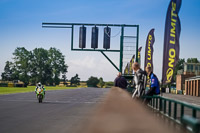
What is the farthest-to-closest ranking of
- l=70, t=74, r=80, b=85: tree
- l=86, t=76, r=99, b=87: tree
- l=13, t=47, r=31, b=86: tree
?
l=70, t=74, r=80, b=85: tree → l=86, t=76, r=99, b=87: tree → l=13, t=47, r=31, b=86: tree

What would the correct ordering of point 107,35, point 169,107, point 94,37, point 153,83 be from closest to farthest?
point 169,107 < point 153,83 < point 107,35 < point 94,37

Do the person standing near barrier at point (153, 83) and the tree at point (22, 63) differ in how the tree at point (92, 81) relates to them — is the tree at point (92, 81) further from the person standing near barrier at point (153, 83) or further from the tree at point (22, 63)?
the person standing near barrier at point (153, 83)


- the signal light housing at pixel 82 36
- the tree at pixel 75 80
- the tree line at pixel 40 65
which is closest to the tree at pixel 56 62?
the tree line at pixel 40 65

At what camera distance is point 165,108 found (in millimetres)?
7051

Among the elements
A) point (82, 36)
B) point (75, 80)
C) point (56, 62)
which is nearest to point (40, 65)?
point (56, 62)

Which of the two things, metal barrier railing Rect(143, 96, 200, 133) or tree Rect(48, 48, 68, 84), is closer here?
metal barrier railing Rect(143, 96, 200, 133)

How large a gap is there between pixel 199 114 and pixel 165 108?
267 cm

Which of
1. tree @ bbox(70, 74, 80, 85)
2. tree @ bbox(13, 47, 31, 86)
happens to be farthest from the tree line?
tree @ bbox(70, 74, 80, 85)

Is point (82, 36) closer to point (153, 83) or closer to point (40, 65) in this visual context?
point (153, 83)

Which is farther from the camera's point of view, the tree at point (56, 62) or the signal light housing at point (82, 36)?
the tree at point (56, 62)

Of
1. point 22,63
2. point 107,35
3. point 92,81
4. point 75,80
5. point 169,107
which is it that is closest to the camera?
point 169,107

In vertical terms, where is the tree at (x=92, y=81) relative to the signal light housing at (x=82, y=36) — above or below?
below

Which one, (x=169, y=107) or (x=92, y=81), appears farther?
(x=92, y=81)

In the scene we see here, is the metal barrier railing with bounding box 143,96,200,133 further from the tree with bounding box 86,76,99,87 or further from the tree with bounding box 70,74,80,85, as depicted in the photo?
the tree with bounding box 70,74,80,85
